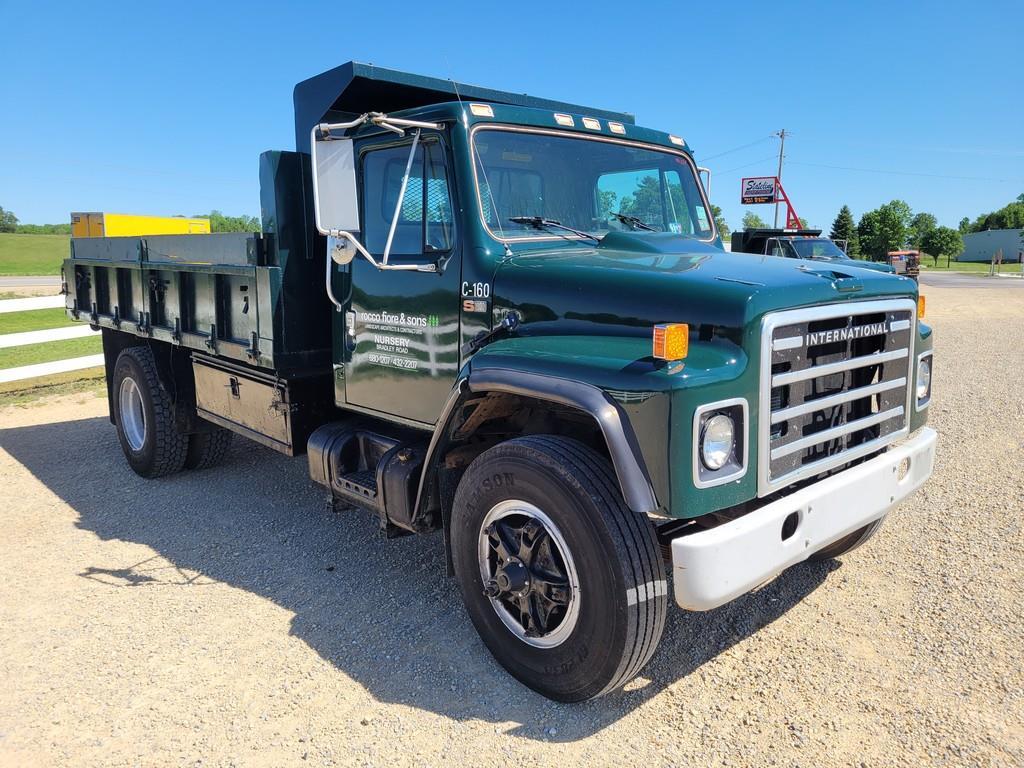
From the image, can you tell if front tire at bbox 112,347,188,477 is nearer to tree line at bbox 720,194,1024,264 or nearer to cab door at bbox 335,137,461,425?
cab door at bbox 335,137,461,425

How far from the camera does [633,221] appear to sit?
4266 mm

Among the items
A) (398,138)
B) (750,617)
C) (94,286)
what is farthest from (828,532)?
(94,286)

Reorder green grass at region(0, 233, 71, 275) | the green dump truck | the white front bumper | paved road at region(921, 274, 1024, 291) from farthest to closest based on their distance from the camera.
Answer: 1. green grass at region(0, 233, 71, 275)
2. paved road at region(921, 274, 1024, 291)
3. the green dump truck
4. the white front bumper

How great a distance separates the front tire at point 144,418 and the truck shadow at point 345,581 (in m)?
0.18

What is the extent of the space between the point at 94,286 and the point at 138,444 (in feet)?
5.16

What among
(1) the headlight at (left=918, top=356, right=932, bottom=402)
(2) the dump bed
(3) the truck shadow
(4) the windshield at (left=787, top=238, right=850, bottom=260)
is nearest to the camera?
(3) the truck shadow

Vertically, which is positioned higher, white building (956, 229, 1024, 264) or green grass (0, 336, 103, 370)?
white building (956, 229, 1024, 264)

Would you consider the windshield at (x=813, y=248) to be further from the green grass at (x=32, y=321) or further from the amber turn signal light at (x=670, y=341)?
the amber turn signal light at (x=670, y=341)

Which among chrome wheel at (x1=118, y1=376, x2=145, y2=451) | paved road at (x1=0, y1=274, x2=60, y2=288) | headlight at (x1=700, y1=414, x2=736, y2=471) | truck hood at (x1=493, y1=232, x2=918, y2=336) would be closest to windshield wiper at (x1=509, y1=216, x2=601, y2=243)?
truck hood at (x1=493, y1=232, x2=918, y2=336)

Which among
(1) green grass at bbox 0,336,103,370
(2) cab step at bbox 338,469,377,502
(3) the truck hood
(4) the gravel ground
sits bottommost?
(4) the gravel ground

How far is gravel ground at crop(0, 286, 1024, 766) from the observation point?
296 centimetres

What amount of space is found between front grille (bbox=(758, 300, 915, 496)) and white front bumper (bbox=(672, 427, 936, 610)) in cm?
10

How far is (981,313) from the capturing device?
65.1 feet

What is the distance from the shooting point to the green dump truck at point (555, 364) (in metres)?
2.80
